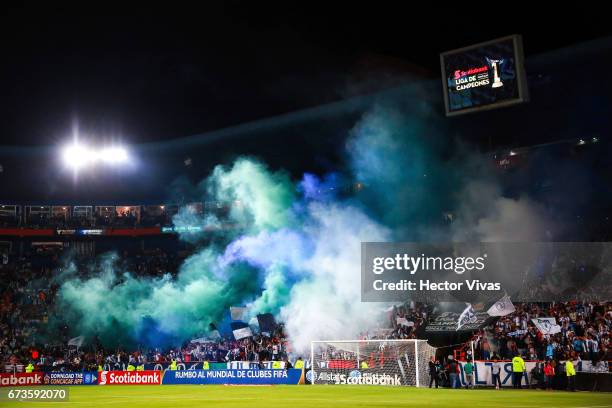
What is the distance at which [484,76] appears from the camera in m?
31.4

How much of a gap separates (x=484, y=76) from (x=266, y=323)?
20840 mm

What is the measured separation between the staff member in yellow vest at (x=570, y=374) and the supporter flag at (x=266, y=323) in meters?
19.4

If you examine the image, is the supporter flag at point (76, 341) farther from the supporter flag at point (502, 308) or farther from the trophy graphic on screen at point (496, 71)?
the trophy graphic on screen at point (496, 71)

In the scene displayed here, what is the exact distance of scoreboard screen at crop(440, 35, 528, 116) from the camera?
30.0 m

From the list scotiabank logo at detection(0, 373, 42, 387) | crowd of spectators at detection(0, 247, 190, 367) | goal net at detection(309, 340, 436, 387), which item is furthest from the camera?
crowd of spectators at detection(0, 247, 190, 367)

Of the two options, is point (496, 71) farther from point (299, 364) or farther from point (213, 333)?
point (213, 333)

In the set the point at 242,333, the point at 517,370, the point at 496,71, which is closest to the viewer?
the point at 517,370

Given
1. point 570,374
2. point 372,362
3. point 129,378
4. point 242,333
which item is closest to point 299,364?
point 372,362

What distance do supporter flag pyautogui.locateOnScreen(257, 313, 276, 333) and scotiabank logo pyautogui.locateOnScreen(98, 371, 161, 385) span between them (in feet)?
22.8

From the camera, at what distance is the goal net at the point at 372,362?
105 ft

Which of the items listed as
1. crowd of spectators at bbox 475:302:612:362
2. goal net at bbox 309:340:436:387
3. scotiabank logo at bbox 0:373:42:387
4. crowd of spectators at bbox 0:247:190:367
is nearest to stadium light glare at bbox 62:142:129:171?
crowd of spectators at bbox 0:247:190:367

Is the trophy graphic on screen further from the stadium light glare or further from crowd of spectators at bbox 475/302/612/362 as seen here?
the stadium light glare

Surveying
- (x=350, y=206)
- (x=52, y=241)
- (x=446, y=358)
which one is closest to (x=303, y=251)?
(x=350, y=206)

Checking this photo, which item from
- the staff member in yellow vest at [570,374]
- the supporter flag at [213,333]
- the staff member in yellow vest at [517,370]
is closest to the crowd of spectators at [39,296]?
the supporter flag at [213,333]
